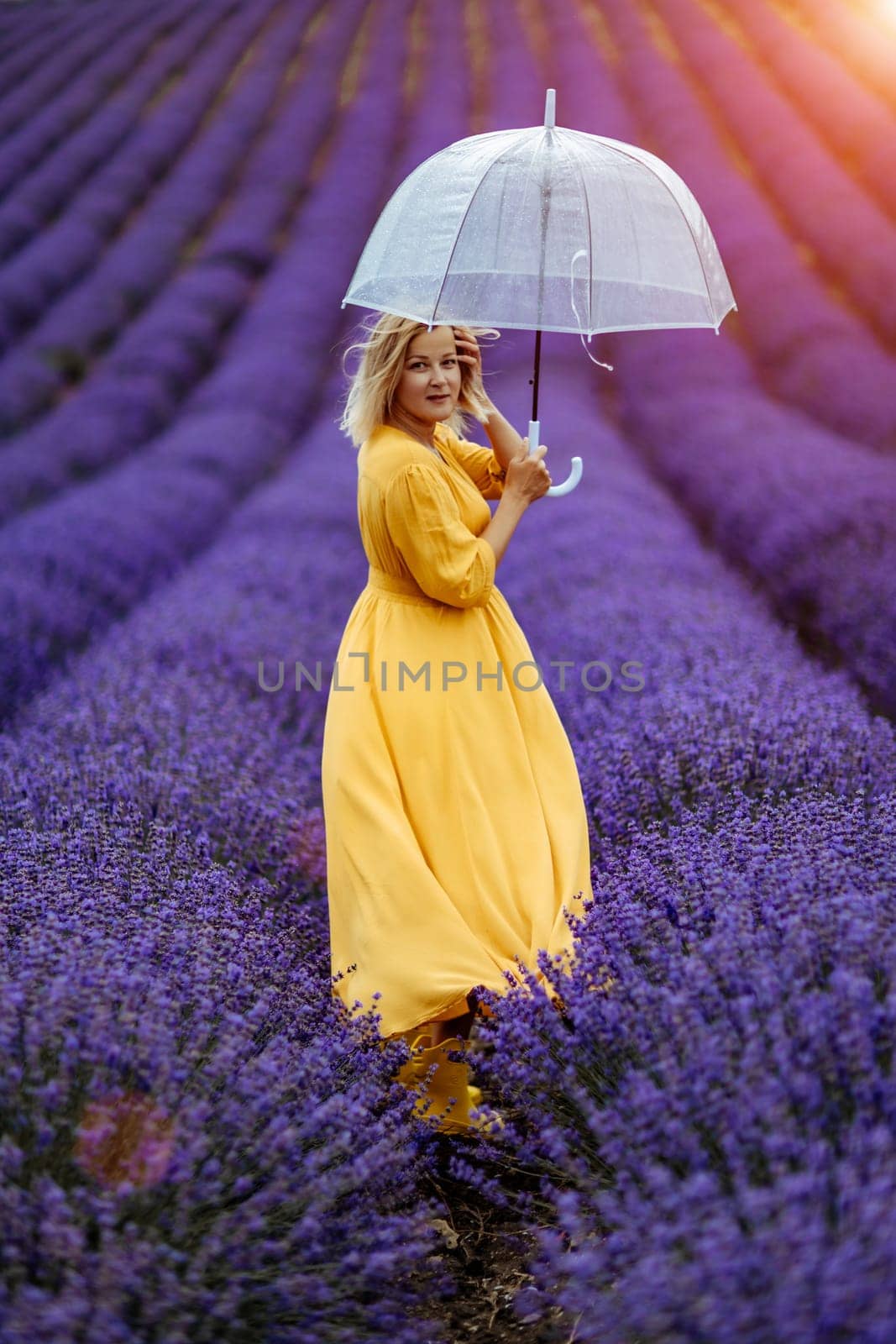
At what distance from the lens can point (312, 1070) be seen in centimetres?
147

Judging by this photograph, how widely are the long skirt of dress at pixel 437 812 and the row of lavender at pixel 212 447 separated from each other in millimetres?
2096

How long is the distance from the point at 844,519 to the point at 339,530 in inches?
90.3

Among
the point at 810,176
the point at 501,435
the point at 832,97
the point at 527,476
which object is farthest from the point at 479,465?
the point at 832,97

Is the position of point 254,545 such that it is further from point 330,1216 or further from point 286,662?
point 330,1216

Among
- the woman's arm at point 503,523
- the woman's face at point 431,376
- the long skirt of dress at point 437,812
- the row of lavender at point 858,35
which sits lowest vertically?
the long skirt of dress at point 437,812

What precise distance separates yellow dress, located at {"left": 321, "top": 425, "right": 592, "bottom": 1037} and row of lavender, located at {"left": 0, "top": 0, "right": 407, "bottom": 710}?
2.11 meters

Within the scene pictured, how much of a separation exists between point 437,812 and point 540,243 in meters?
1.04

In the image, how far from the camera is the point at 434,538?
6.27 ft

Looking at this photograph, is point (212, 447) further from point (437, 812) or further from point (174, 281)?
point (437, 812)

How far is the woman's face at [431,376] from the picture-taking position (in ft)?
6.44

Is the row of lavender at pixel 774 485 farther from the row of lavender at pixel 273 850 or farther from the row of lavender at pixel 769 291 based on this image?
the row of lavender at pixel 273 850

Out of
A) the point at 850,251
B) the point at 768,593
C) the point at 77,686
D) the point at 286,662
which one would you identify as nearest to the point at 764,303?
the point at 850,251

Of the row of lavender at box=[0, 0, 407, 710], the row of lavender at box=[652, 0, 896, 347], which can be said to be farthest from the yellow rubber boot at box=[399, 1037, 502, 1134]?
the row of lavender at box=[652, 0, 896, 347]

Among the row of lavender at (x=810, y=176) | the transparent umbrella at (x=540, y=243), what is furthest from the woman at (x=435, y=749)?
the row of lavender at (x=810, y=176)
